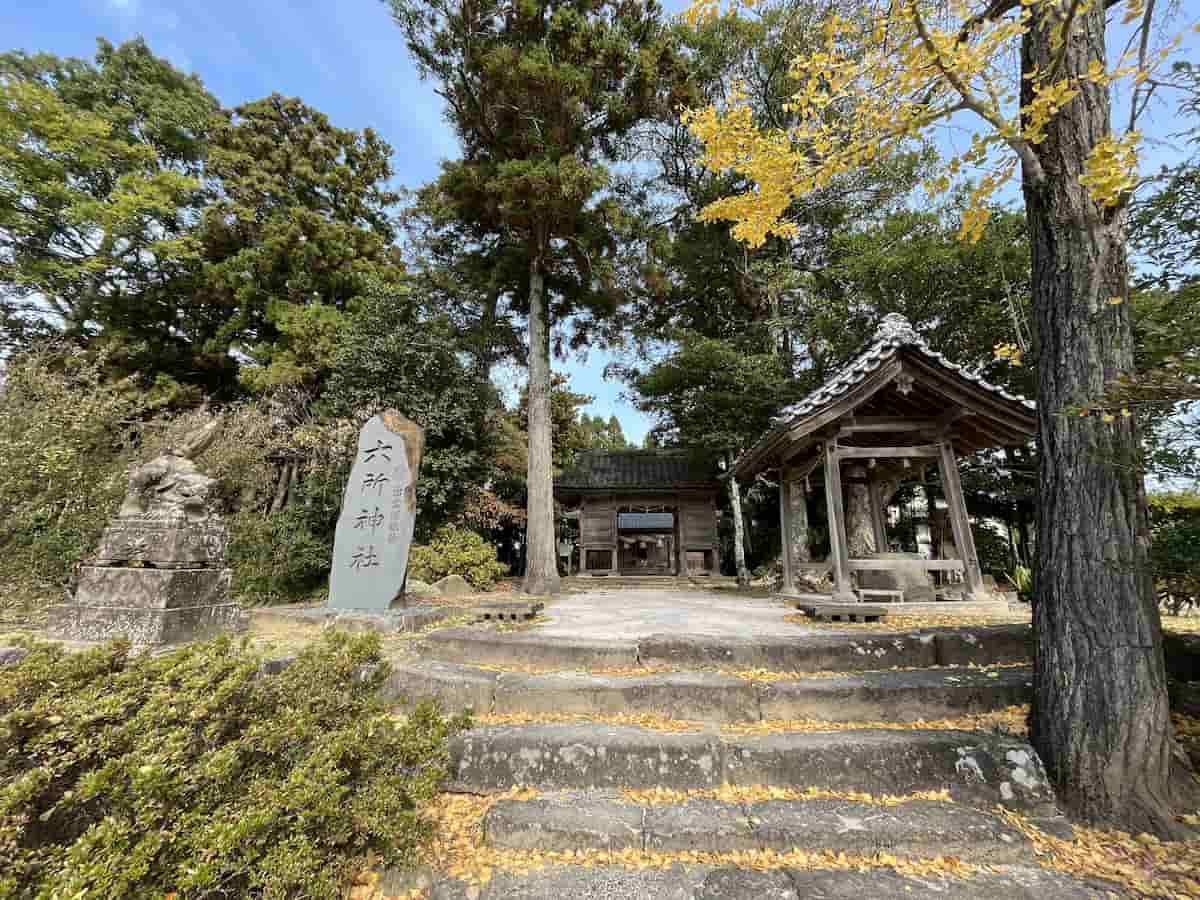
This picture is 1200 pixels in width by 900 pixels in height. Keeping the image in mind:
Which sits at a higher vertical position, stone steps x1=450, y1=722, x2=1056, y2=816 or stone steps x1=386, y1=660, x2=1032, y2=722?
stone steps x1=386, y1=660, x2=1032, y2=722

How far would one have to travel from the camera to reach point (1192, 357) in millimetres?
1847

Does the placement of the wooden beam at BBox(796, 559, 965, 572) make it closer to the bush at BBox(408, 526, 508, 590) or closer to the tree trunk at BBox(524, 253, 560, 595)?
the tree trunk at BBox(524, 253, 560, 595)

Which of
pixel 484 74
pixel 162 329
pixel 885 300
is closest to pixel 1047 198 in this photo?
pixel 885 300

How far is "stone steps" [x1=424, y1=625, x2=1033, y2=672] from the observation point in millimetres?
3334

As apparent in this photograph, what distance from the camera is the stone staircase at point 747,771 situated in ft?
6.00

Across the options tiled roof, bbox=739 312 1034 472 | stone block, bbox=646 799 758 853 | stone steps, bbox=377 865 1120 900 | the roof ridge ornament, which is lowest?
stone steps, bbox=377 865 1120 900

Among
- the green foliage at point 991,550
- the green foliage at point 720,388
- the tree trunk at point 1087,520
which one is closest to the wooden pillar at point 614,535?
the green foliage at point 720,388

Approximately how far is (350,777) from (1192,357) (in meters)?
3.95

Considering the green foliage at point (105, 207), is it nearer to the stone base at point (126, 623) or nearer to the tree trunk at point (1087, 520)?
the stone base at point (126, 623)

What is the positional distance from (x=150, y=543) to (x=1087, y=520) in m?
6.59

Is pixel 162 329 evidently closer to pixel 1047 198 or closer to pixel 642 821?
pixel 642 821

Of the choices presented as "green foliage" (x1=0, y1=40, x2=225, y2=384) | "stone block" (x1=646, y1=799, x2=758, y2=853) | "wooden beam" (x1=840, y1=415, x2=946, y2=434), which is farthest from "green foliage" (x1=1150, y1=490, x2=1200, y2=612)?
"green foliage" (x1=0, y1=40, x2=225, y2=384)

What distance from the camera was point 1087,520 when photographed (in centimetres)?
233

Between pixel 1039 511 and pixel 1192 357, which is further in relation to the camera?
pixel 1039 511
